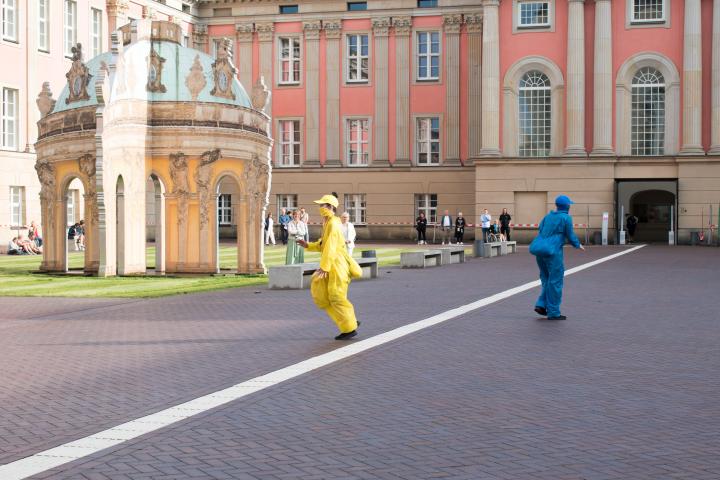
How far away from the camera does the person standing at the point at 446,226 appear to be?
54500mm

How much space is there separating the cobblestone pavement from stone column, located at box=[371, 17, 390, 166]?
4329 centimetres

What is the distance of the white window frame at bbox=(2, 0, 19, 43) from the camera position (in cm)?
4744

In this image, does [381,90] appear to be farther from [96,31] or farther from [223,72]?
[223,72]

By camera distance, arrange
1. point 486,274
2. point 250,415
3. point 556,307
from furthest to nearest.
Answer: point 486,274, point 556,307, point 250,415

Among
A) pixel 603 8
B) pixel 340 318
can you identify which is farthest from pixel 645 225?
pixel 340 318

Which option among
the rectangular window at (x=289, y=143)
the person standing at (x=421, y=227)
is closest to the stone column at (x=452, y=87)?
the person standing at (x=421, y=227)

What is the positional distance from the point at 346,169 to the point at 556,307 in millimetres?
45724

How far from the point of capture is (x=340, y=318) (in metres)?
13.7

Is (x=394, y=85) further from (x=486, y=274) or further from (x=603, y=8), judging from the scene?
(x=486, y=274)

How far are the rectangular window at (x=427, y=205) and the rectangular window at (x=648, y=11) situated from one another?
1493 centimetres

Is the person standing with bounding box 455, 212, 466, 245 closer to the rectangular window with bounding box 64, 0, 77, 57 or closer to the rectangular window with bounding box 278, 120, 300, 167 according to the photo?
the rectangular window with bounding box 278, 120, 300, 167

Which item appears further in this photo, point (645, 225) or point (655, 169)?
point (645, 225)

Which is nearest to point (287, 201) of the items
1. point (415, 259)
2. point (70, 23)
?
point (70, 23)

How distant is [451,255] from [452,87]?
26189 mm
